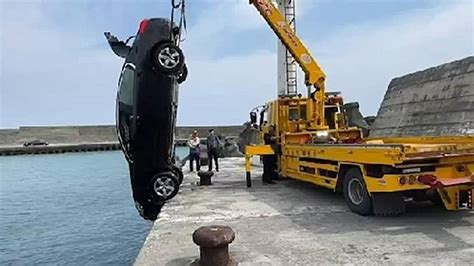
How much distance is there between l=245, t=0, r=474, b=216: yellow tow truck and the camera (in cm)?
743

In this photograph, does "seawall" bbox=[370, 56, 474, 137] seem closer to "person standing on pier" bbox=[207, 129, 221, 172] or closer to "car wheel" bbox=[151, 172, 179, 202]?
"person standing on pier" bbox=[207, 129, 221, 172]

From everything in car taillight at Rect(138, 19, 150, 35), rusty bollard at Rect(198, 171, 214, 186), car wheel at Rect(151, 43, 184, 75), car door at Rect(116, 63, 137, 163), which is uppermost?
car taillight at Rect(138, 19, 150, 35)

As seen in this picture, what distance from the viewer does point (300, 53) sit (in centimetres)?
1359

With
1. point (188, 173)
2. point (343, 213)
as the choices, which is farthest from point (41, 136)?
point (343, 213)

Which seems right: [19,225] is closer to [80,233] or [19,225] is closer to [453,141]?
[80,233]

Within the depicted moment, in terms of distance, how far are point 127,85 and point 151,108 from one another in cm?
66

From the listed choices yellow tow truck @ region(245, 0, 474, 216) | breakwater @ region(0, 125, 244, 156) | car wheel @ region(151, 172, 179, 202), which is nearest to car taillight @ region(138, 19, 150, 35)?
car wheel @ region(151, 172, 179, 202)

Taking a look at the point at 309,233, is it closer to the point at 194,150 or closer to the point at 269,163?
the point at 269,163

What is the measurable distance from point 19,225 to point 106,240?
13.8 feet

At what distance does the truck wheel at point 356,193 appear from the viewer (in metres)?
8.28

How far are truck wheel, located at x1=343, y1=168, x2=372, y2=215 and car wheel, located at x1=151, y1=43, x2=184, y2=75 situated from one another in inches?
151

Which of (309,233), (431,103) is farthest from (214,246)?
(431,103)

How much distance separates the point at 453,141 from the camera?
28.7 ft

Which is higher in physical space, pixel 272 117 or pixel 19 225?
pixel 272 117
